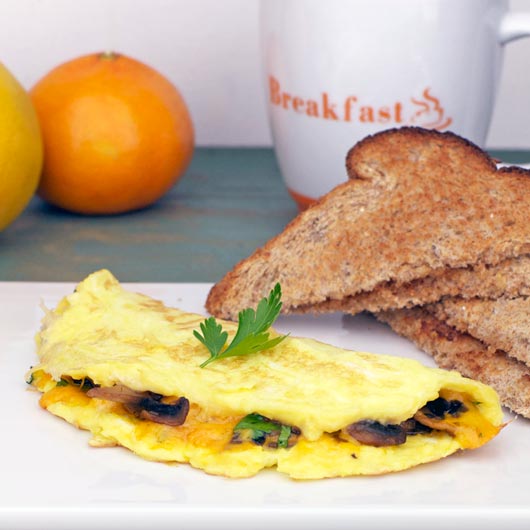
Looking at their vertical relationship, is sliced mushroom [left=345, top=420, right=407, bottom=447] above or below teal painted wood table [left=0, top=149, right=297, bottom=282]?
above

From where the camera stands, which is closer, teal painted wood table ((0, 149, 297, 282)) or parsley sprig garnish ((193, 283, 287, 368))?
parsley sprig garnish ((193, 283, 287, 368))

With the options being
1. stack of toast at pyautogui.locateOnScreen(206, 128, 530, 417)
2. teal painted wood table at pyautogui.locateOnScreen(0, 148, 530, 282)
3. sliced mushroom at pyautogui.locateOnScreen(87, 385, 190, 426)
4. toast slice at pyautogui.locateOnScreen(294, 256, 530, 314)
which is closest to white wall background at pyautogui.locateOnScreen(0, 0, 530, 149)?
teal painted wood table at pyautogui.locateOnScreen(0, 148, 530, 282)

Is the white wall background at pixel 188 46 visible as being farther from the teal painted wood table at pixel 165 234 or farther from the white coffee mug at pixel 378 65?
the white coffee mug at pixel 378 65

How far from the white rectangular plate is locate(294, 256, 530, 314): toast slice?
259mm

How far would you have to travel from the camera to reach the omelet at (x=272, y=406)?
1.37 metres

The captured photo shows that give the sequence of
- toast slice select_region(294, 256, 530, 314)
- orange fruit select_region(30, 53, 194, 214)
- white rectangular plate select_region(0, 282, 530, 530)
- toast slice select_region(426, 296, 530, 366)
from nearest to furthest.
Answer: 1. white rectangular plate select_region(0, 282, 530, 530)
2. toast slice select_region(426, 296, 530, 366)
3. toast slice select_region(294, 256, 530, 314)
4. orange fruit select_region(30, 53, 194, 214)

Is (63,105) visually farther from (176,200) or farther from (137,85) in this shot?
(176,200)

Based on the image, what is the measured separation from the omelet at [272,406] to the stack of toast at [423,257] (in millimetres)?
217

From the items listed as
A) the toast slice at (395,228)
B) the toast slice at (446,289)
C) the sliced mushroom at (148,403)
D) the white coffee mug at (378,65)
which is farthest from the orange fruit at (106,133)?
the sliced mushroom at (148,403)

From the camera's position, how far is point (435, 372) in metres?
1.44

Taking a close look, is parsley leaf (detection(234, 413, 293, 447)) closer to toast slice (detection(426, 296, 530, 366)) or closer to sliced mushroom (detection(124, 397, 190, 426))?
sliced mushroom (detection(124, 397, 190, 426))

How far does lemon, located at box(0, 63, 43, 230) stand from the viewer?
7.20 ft

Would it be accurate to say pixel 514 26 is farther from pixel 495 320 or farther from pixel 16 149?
pixel 16 149

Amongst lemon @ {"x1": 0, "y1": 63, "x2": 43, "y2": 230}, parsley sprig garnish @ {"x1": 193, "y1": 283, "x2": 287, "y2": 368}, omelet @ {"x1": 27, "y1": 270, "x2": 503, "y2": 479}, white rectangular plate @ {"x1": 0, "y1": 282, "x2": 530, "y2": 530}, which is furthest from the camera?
lemon @ {"x1": 0, "y1": 63, "x2": 43, "y2": 230}
